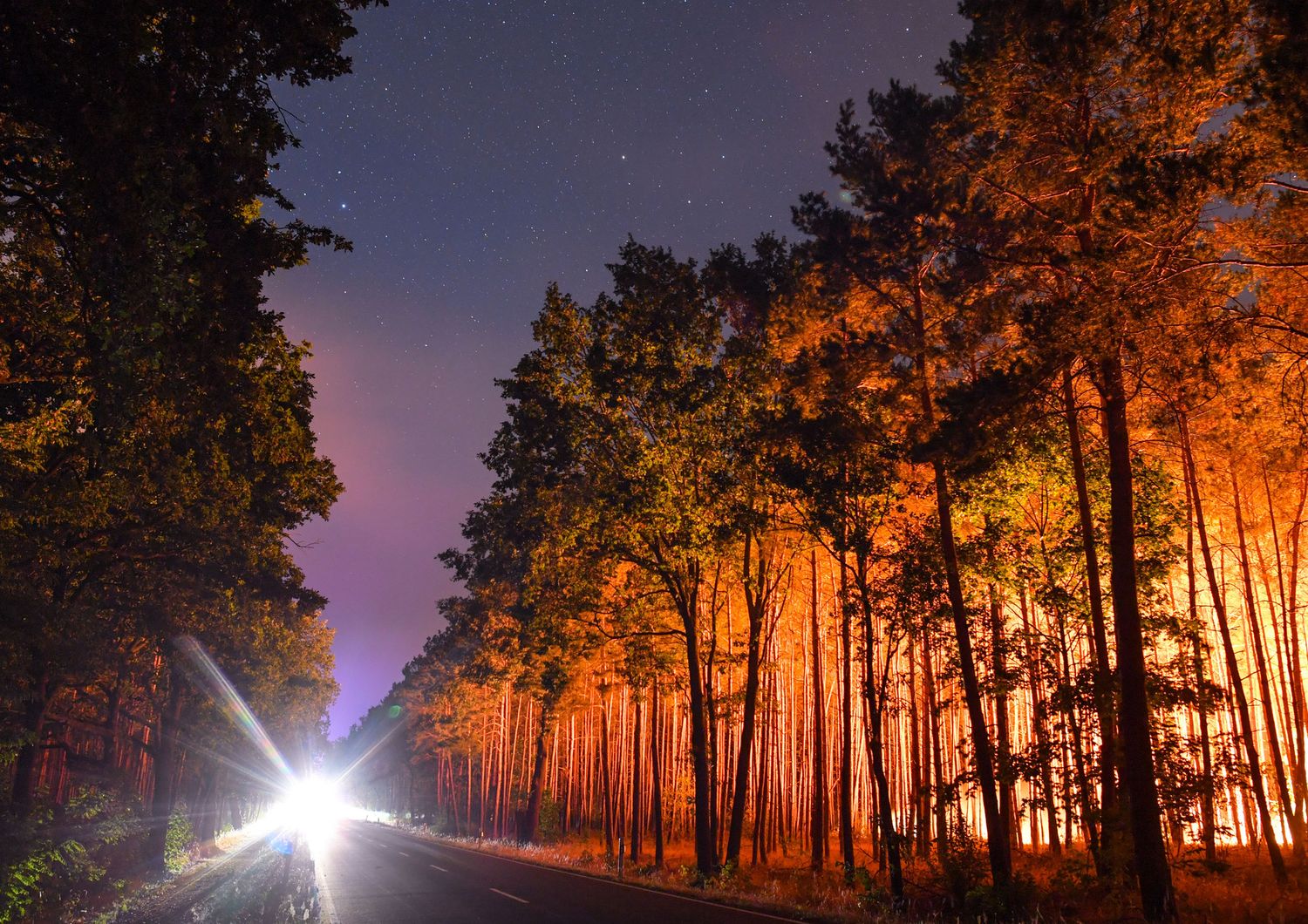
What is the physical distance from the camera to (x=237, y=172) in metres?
8.27

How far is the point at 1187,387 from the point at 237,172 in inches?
600

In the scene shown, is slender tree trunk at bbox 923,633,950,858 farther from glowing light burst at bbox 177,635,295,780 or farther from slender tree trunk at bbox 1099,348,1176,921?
glowing light burst at bbox 177,635,295,780

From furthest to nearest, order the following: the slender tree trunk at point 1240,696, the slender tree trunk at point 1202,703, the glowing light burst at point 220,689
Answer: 1. the glowing light burst at point 220,689
2. the slender tree trunk at point 1240,696
3. the slender tree trunk at point 1202,703

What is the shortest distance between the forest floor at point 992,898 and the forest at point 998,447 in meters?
0.28

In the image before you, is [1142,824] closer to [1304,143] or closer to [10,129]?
[1304,143]

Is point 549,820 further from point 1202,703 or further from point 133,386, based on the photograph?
point 133,386

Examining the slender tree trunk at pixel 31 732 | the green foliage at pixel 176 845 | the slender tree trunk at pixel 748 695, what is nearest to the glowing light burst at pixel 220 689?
the slender tree trunk at pixel 31 732

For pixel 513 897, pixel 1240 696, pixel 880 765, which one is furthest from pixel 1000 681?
pixel 513 897

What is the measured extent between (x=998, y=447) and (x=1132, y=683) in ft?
12.6

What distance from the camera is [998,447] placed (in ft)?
40.2

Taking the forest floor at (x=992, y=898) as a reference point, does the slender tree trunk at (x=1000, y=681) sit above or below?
above

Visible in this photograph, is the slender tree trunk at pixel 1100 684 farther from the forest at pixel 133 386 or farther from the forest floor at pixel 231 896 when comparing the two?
the forest floor at pixel 231 896

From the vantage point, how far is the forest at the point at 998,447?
10.2m

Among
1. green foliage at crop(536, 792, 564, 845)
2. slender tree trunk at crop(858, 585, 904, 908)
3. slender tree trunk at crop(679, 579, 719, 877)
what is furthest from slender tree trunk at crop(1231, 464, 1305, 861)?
green foliage at crop(536, 792, 564, 845)
